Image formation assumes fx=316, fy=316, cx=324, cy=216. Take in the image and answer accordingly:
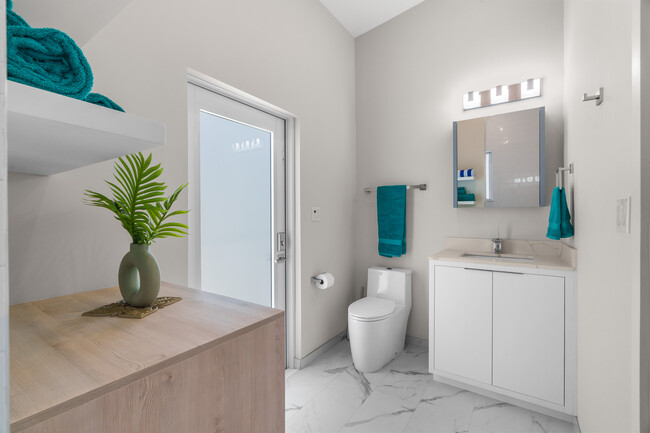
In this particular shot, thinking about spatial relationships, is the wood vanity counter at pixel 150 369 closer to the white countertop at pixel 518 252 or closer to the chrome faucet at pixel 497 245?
the white countertop at pixel 518 252

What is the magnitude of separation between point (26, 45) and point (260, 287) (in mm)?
1733

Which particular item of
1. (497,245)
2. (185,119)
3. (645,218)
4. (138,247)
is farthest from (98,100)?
(497,245)

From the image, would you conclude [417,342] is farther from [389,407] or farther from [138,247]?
[138,247]

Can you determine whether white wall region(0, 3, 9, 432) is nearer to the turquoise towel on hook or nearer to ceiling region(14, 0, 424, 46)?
ceiling region(14, 0, 424, 46)

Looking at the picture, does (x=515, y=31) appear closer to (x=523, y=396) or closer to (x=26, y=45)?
(x=523, y=396)

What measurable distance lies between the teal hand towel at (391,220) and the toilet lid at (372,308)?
0.42 metres

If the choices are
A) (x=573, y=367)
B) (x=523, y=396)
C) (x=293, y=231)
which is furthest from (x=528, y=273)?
(x=293, y=231)

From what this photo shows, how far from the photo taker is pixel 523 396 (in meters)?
1.83

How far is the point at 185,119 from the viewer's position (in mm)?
1505

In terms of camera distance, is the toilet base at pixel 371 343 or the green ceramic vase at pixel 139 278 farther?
the toilet base at pixel 371 343

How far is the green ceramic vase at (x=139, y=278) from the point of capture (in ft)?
2.78

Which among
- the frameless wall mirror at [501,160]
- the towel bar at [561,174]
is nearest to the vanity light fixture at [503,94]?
the frameless wall mirror at [501,160]

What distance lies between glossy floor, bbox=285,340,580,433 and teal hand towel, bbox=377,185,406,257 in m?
0.91

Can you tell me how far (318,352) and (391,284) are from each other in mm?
795
